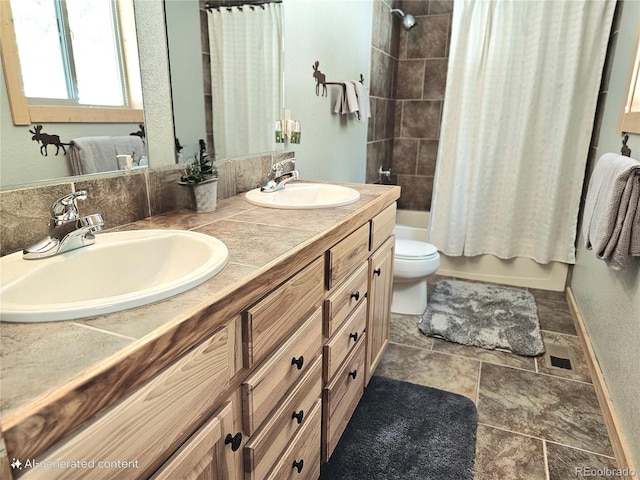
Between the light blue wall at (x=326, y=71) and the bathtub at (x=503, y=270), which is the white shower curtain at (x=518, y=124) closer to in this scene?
the bathtub at (x=503, y=270)

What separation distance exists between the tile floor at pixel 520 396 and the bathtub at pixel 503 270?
52cm

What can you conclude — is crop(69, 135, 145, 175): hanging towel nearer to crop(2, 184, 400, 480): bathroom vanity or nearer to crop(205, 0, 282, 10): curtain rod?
crop(2, 184, 400, 480): bathroom vanity

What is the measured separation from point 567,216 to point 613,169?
1282 mm

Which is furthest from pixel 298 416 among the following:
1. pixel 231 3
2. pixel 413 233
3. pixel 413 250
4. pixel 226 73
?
pixel 413 233

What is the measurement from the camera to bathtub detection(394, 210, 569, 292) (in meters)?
3.09

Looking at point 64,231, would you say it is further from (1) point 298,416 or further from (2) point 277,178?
(2) point 277,178

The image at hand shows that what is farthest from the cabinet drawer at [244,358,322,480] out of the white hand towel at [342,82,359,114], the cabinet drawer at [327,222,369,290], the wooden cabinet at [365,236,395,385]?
the white hand towel at [342,82,359,114]

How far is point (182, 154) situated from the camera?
1.40m

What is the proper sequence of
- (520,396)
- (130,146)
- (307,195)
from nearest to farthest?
(130,146) < (307,195) < (520,396)

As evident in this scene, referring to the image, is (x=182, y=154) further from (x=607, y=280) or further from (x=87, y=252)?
(x=607, y=280)

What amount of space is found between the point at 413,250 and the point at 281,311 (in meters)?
1.77

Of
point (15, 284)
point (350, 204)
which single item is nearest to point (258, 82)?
point (350, 204)

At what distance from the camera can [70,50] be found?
3.30 ft

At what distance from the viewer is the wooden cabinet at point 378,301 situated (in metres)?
1.70
